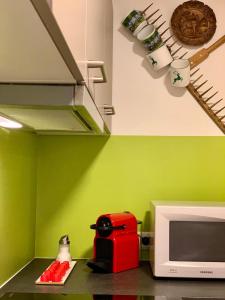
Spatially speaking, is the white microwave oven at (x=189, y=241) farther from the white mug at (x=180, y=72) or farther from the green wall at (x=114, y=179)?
the white mug at (x=180, y=72)

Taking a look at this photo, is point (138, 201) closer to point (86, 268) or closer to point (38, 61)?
point (86, 268)

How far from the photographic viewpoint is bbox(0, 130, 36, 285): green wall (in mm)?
1312

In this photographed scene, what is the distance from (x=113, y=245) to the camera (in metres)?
1.43

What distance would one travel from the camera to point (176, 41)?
1.80m

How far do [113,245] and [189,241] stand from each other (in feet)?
0.96

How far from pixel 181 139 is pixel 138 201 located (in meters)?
0.36

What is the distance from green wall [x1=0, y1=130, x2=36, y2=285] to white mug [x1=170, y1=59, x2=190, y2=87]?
711 millimetres

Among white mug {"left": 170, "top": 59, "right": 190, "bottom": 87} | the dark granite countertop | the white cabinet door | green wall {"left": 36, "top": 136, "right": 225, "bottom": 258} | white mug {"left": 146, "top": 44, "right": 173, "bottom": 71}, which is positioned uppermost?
white mug {"left": 146, "top": 44, "right": 173, "bottom": 71}

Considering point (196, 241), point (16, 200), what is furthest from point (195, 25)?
point (16, 200)

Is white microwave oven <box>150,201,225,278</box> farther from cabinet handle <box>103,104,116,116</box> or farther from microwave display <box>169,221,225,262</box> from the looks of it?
cabinet handle <box>103,104,116,116</box>

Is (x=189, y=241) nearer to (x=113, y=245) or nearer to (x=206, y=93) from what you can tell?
(x=113, y=245)

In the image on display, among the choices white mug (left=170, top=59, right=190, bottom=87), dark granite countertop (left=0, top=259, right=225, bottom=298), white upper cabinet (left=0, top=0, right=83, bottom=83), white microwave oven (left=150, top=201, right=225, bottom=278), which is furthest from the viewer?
white mug (left=170, top=59, right=190, bottom=87)

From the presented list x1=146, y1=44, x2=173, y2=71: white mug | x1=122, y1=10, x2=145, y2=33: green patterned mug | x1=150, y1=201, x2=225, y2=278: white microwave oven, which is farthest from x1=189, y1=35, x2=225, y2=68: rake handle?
x1=150, y1=201, x2=225, y2=278: white microwave oven

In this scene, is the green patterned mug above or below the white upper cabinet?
above
